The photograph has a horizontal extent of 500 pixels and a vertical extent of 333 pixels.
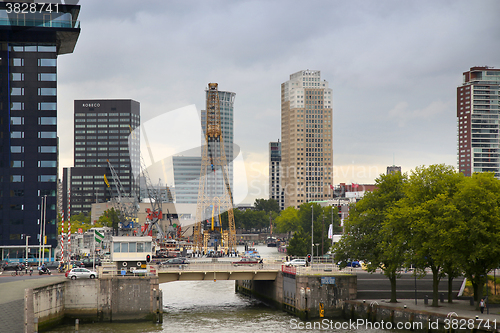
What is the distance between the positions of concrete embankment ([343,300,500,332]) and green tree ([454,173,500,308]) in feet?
12.3

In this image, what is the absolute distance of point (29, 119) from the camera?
5039 inches

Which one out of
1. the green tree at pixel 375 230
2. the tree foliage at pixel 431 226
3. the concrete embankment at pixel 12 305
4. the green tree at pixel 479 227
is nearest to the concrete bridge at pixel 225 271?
the green tree at pixel 375 230

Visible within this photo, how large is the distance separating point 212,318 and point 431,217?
27.5 m

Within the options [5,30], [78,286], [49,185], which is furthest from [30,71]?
[78,286]

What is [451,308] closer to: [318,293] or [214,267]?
[318,293]

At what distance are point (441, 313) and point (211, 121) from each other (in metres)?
134

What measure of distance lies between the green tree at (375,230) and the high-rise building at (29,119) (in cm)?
8089

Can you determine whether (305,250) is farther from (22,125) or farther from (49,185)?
(22,125)

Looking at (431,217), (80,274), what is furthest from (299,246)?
(431,217)

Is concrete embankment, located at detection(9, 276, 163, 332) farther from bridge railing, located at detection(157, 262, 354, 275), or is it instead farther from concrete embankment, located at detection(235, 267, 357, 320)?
concrete embankment, located at detection(235, 267, 357, 320)

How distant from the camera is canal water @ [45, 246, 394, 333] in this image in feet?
197

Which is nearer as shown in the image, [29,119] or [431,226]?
[431,226]

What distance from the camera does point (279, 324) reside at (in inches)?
2480

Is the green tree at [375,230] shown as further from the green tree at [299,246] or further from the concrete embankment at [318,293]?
the green tree at [299,246]
